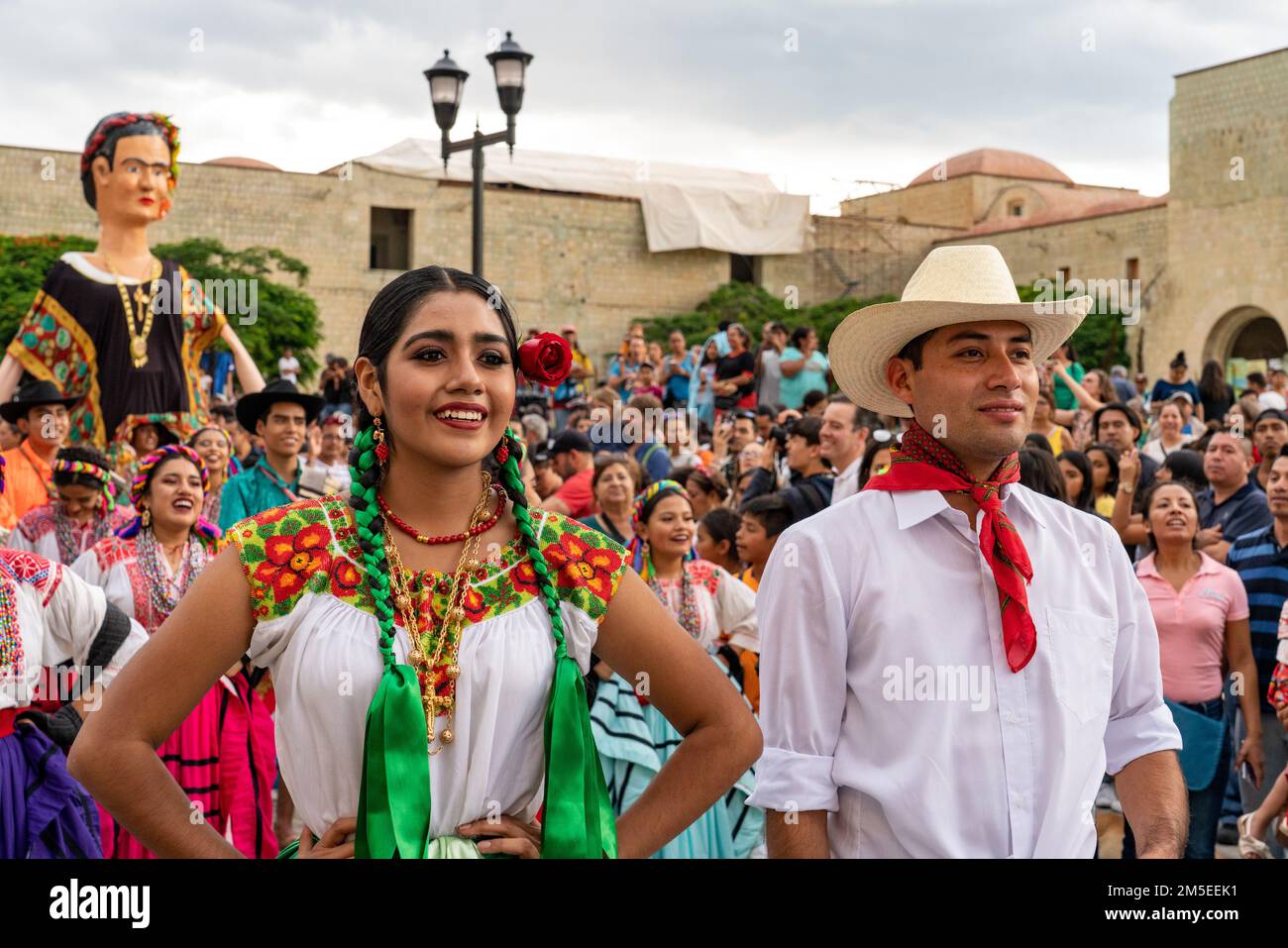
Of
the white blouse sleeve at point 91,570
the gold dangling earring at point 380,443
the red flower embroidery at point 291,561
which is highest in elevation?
the gold dangling earring at point 380,443

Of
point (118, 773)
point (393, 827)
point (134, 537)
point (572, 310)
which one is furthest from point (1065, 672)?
point (572, 310)

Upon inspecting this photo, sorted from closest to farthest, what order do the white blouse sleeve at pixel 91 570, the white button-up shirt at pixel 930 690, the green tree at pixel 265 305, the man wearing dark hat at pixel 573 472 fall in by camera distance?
the white button-up shirt at pixel 930 690 < the white blouse sleeve at pixel 91 570 < the man wearing dark hat at pixel 573 472 < the green tree at pixel 265 305

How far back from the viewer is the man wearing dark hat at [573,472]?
9156 mm

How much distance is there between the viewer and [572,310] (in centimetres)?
3784

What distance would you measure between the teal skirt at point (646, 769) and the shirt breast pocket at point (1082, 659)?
290 cm

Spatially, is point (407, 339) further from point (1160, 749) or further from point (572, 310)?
point (572, 310)

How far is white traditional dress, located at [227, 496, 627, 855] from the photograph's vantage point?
7.97 feet

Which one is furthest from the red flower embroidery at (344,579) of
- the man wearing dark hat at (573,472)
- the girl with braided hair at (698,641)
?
the man wearing dark hat at (573,472)

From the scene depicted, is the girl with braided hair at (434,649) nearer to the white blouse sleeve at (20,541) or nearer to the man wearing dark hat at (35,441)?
the white blouse sleeve at (20,541)

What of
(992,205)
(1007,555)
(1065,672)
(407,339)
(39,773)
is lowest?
(39,773)

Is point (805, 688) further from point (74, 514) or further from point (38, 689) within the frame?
point (74, 514)

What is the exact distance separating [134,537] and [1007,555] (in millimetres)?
4511

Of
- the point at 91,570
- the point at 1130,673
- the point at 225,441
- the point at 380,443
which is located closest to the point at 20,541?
the point at 91,570

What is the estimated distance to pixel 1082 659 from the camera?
293 cm
